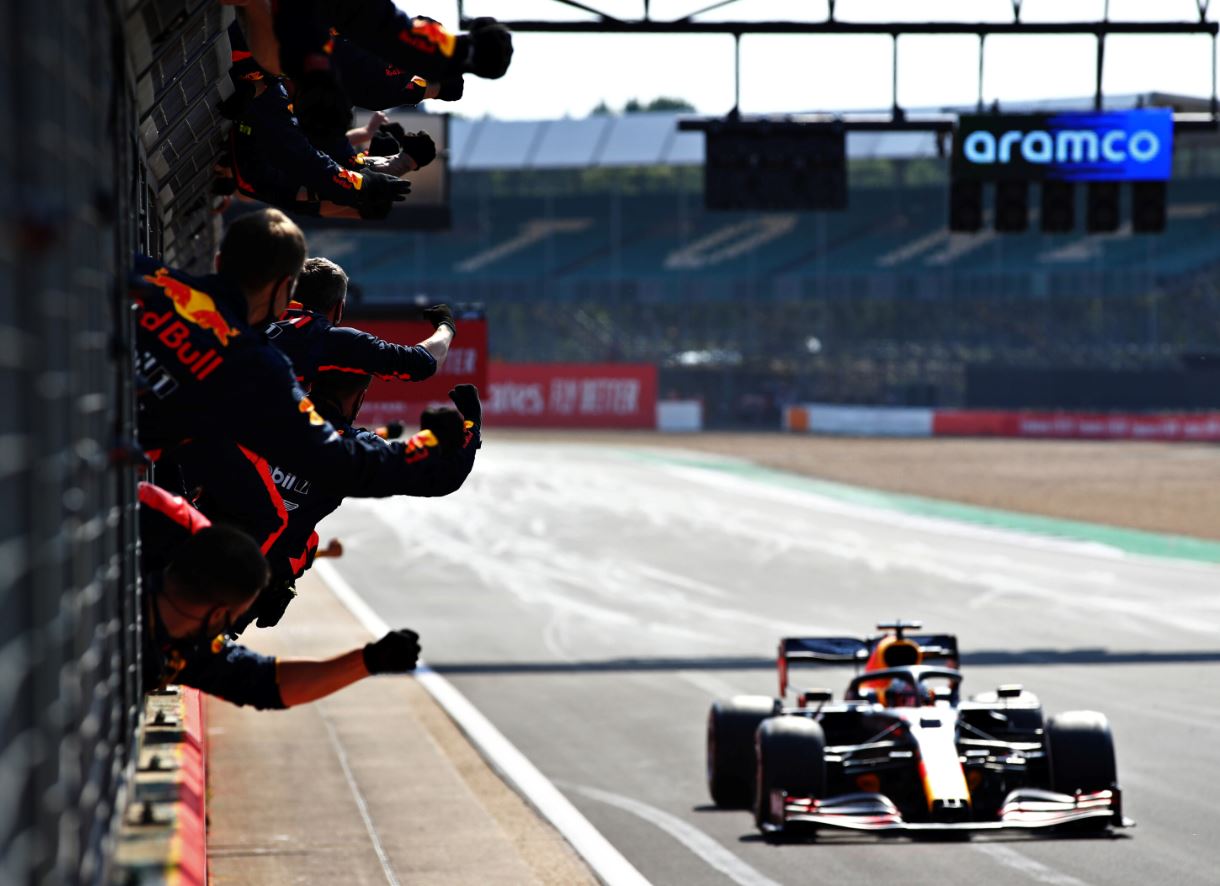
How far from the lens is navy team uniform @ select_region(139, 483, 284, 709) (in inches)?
191

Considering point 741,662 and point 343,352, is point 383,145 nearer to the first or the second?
point 343,352

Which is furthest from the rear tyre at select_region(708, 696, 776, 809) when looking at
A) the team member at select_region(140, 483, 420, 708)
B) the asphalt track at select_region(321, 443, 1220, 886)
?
the team member at select_region(140, 483, 420, 708)

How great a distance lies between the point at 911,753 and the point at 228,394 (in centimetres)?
752

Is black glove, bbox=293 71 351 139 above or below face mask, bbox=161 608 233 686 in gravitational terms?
above

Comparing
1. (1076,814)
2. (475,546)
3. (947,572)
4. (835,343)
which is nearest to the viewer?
(1076,814)

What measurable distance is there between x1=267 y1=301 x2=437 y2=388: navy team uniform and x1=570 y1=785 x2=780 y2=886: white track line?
6.16 metres

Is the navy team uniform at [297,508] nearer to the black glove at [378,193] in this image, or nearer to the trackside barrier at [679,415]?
the black glove at [378,193]

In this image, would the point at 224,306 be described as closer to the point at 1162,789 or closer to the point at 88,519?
the point at 88,519

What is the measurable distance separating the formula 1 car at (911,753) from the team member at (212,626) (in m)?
6.17

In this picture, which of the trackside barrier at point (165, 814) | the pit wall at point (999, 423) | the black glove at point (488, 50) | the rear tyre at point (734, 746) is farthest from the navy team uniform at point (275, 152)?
the pit wall at point (999, 423)

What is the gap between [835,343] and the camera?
247 feet

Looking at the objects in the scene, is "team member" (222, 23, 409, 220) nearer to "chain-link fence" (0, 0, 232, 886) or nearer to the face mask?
"chain-link fence" (0, 0, 232, 886)

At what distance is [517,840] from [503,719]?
5.31m

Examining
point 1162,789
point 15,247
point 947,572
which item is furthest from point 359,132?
point 947,572
